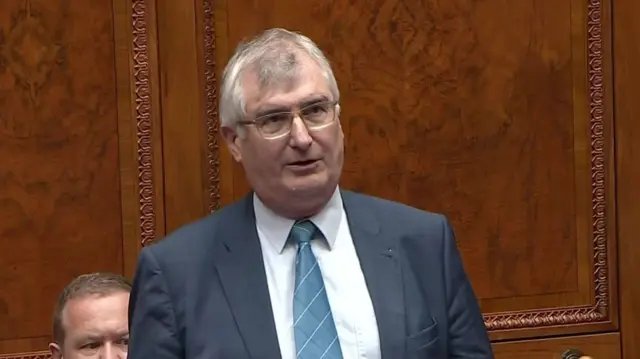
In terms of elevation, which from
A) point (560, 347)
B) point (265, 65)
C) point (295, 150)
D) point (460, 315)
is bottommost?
point (560, 347)

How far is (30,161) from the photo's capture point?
2414 millimetres

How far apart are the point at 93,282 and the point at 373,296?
64 cm

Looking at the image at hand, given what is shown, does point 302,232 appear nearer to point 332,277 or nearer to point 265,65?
point 332,277

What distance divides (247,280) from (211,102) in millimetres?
873

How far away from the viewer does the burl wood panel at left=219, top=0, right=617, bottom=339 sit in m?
2.60

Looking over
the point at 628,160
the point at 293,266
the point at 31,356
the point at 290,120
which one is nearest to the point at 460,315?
the point at 293,266

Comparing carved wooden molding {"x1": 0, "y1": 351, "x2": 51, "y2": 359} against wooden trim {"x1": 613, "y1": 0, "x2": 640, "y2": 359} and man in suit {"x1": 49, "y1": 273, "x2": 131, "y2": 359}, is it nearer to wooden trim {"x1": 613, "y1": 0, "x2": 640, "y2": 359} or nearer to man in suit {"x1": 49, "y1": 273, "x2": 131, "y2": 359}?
man in suit {"x1": 49, "y1": 273, "x2": 131, "y2": 359}

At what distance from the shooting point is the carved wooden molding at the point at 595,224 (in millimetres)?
2711

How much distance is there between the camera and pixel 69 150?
2434mm

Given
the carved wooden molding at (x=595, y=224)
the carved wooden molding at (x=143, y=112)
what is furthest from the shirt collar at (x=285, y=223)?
the carved wooden molding at (x=595, y=224)

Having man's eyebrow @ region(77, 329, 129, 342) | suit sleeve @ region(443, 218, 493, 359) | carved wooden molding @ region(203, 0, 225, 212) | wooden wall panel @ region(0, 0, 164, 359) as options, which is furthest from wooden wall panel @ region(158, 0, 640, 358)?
suit sleeve @ region(443, 218, 493, 359)

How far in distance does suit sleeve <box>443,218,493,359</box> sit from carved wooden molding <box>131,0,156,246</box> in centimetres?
88

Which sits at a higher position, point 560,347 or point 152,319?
point 152,319

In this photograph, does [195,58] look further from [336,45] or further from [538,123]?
[538,123]
